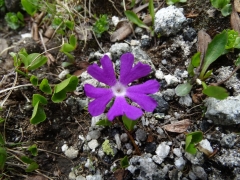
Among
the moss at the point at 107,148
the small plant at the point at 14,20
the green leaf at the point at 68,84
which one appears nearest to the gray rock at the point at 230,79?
the moss at the point at 107,148

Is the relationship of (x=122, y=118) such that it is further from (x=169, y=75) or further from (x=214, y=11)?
(x=214, y=11)

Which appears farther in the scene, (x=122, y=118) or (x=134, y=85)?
(x=134, y=85)

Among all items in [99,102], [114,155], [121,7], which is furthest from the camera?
[121,7]

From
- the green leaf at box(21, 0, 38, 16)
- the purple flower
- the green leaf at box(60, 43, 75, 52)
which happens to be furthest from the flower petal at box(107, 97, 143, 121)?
the green leaf at box(21, 0, 38, 16)

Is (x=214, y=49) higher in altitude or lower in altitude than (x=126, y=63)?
lower

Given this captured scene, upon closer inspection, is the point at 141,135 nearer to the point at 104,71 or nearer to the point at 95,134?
the point at 95,134

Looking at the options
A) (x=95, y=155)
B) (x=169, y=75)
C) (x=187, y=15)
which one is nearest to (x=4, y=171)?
(x=95, y=155)

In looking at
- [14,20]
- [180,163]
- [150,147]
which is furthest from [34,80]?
[180,163]
